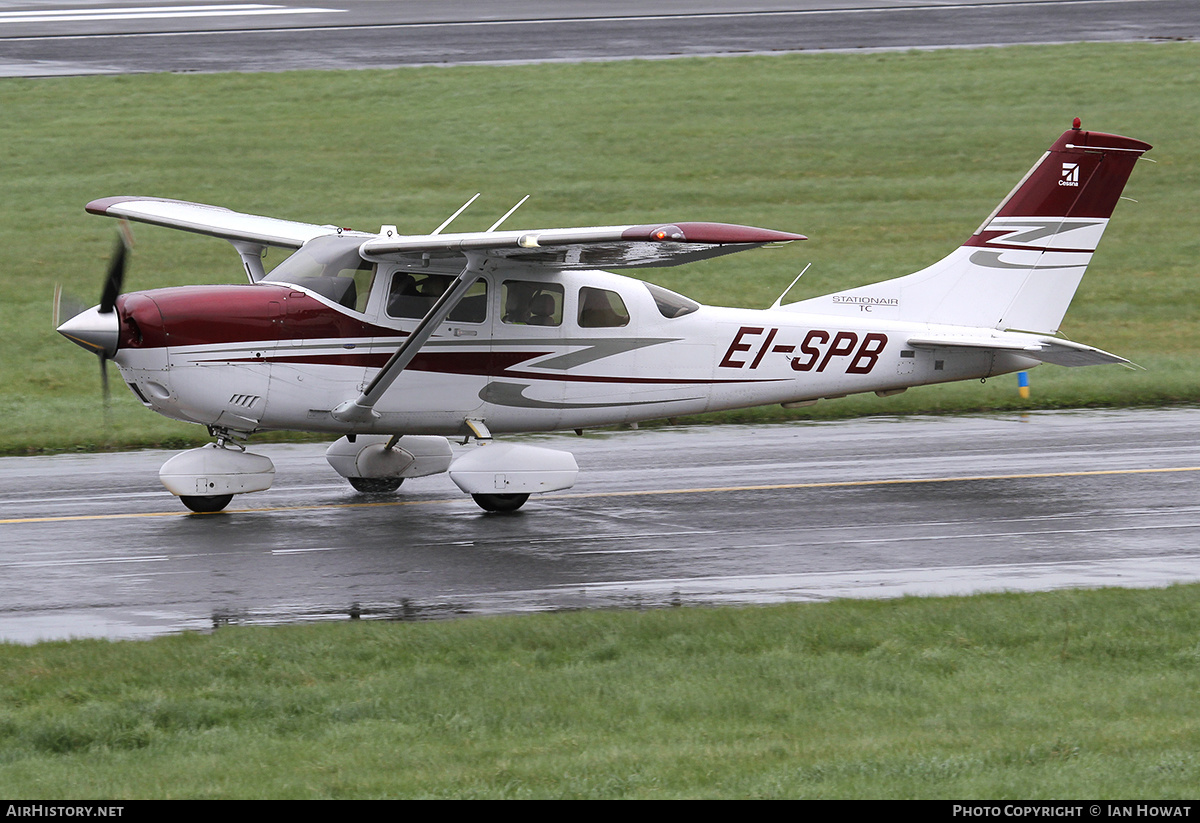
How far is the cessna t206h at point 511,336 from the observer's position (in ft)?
43.5

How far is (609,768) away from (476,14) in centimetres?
3729

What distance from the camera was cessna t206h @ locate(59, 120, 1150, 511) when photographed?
43.5 feet

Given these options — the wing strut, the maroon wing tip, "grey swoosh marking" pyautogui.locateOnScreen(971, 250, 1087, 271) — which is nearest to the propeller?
the wing strut

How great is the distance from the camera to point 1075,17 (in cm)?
4138

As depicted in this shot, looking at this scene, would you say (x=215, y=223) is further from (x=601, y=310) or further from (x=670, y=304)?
(x=670, y=304)

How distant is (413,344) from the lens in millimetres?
13508

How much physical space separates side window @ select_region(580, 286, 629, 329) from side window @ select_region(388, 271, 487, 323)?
1.00 metres

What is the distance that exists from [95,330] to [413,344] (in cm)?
271

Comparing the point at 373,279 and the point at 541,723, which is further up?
the point at 373,279

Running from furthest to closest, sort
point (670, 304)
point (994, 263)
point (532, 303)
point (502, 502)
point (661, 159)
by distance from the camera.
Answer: point (661, 159), point (994, 263), point (670, 304), point (502, 502), point (532, 303)

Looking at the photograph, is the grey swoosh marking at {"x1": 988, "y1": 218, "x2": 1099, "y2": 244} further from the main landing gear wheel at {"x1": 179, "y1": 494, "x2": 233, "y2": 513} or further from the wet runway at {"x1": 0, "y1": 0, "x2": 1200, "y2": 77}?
the wet runway at {"x1": 0, "y1": 0, "x2": 1200, "y2": 77}

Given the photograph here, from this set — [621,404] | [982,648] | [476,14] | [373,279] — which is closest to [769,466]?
[621,404]

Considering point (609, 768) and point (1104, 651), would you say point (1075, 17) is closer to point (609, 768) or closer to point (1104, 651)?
point (1104, 651)

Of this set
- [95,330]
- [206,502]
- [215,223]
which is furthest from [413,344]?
[215,223]
